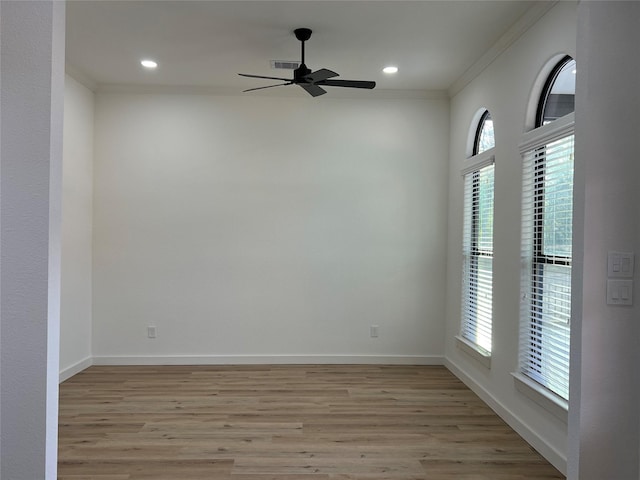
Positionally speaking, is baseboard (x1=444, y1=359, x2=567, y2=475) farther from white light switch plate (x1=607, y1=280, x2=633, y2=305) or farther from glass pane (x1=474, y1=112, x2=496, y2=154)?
glass pane (x1=474, y1=112, x2=496, y2=154)

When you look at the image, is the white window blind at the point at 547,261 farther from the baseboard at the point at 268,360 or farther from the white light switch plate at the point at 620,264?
the baseboard at the point at 268,360

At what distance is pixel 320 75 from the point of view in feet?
10.4

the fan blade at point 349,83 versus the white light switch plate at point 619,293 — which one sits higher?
the fan blade at point 349,83

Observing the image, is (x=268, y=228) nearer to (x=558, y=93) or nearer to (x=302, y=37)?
(x=302, y=37)

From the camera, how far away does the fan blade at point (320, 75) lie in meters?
3.12

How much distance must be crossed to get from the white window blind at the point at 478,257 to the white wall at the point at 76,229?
3.81 metres

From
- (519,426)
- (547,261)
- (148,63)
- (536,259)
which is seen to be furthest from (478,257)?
(148,63)

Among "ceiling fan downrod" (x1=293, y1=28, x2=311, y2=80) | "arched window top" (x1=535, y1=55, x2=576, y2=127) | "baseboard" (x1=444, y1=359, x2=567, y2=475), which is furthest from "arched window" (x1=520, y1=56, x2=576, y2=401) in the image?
"ceiling fan downrod" (x1=293, y1=28, x2=311, y2=80)

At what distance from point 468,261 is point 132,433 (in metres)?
3.25

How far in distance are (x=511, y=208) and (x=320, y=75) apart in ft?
→ 5.68

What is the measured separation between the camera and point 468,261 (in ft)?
14.3

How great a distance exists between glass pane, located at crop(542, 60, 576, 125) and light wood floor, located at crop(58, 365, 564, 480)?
2.21 metres

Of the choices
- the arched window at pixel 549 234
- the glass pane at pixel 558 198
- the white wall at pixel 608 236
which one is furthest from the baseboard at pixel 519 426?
the glass pane at pixel 558 198

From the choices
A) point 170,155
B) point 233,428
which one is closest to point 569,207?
point 233,428
